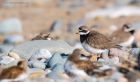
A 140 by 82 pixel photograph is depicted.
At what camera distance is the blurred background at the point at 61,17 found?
23933 mm

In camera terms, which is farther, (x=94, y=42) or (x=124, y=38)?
(x=124, y=38)

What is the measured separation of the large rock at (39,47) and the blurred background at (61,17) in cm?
842

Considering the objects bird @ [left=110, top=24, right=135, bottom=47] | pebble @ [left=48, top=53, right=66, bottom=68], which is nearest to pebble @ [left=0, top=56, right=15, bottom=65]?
pebble @ [left=48, top=53, right=66, bottom=68]

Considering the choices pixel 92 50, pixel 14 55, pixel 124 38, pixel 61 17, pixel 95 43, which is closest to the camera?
pixel 92 50

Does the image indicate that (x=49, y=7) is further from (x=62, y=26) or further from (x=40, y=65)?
(x=40, y=65)

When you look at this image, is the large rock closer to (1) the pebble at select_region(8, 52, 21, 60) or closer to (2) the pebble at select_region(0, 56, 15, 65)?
(1) the pebble at select_region(8, 52, 21, 60)

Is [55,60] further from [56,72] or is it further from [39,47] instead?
[39,47]

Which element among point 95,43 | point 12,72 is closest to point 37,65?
point 95,43

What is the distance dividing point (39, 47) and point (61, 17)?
13.7m

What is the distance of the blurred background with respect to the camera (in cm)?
2393

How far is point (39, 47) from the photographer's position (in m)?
12.9

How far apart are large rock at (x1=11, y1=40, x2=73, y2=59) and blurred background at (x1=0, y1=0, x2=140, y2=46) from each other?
332 inches

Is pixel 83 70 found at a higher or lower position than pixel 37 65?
higher

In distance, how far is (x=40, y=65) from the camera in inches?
457
